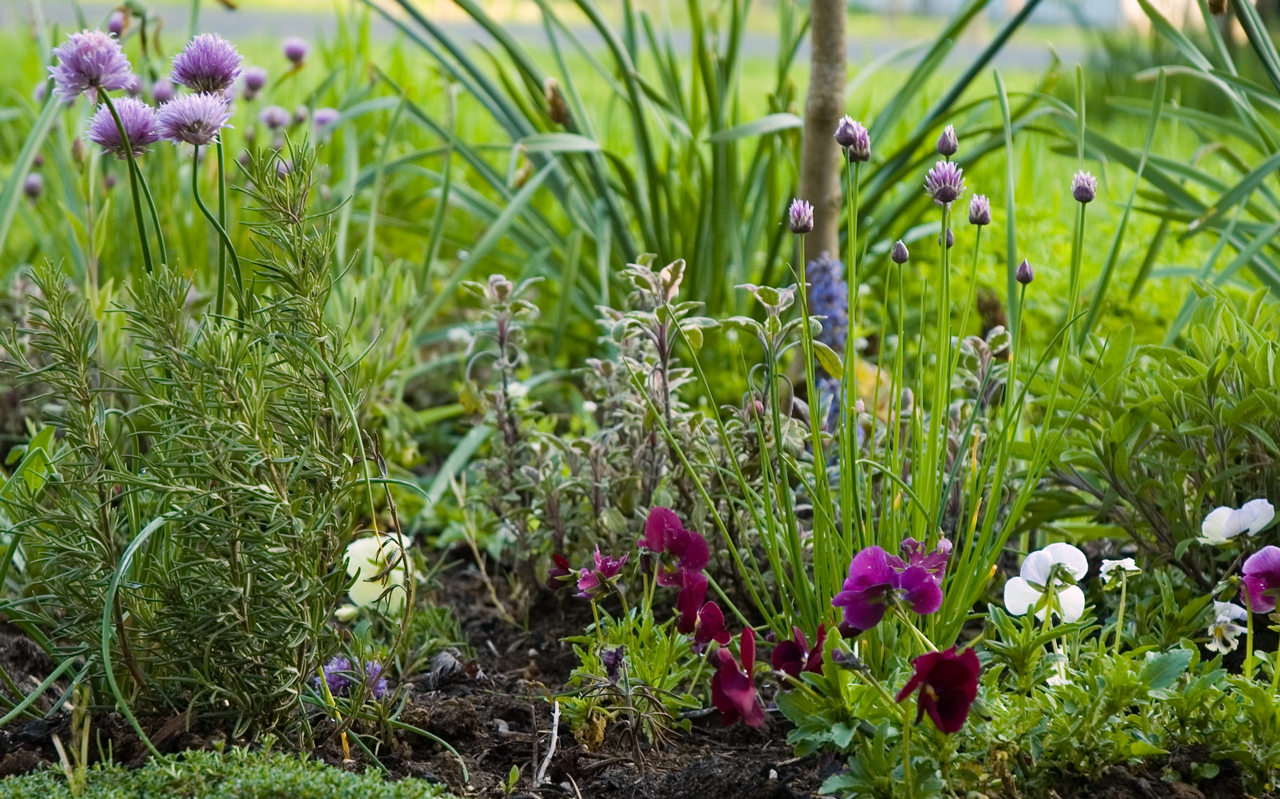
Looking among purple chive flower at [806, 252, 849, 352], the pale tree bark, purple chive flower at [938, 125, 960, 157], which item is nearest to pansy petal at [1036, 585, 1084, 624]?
purple chive flower at [938, 125, 960, 157]

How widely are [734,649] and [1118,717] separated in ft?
1.74

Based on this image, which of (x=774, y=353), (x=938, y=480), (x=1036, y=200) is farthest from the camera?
(x=1036, y=200)

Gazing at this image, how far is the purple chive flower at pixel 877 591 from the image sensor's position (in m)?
1.15

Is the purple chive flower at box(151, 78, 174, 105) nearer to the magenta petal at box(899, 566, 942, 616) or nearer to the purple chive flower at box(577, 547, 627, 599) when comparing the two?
the purple chive flower at box(577, 547, 627, 599)

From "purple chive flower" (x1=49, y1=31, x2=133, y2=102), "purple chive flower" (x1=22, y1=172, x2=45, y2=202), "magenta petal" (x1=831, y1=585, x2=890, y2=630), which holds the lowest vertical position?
"magenta petal" (x1=831, y1=585, x2=890, y2=630)

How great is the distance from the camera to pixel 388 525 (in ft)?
7.47

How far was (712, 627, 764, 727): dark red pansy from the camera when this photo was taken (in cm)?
116

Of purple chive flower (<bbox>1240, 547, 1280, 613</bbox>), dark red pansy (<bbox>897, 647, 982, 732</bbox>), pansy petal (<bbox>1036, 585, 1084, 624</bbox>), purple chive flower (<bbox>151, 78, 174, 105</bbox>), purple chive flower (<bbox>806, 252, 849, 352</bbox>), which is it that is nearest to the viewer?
dark red pansy (<bbox>897, 647, 982, 732</bbox>)

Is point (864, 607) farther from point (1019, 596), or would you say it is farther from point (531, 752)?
point (531, 752)

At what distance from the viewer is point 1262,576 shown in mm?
1267

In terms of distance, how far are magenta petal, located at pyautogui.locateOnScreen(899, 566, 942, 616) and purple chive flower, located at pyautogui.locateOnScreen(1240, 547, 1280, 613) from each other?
0.40 meters

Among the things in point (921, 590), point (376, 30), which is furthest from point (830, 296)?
point (376, 30)

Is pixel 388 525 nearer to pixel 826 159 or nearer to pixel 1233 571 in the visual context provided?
pixel 826 159

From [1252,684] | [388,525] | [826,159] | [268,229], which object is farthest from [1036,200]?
[268,229]
